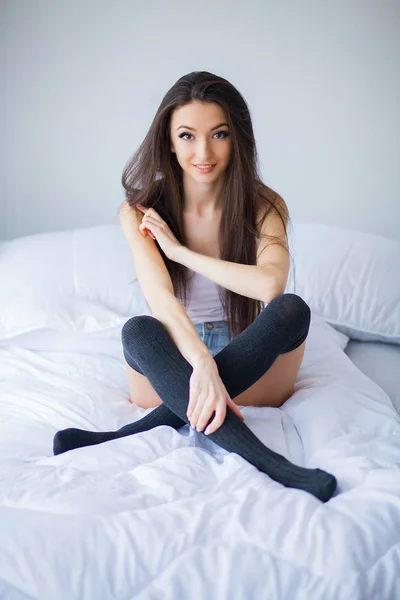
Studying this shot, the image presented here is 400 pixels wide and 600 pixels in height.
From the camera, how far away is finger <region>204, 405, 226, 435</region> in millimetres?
1230

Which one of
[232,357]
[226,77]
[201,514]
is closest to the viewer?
[201,514]

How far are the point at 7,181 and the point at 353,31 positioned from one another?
1.32m

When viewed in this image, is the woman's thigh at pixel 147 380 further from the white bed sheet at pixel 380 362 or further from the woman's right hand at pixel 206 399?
the white bed sheet at pixel 380 362

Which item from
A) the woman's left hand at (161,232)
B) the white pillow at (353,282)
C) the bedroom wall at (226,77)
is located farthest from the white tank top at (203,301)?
the bedroom wall at (226,77)

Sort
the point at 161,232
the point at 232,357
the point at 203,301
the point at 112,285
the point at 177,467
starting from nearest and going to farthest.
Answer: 1. the point at 177,467
2. the point at 232,357
3. the point at 161,232
4. the point at 203,301
5. the point at 112,285

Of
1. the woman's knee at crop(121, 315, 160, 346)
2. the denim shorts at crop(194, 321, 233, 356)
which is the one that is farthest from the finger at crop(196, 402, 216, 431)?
the denim shorts at crop(194, 321, 233, 356)

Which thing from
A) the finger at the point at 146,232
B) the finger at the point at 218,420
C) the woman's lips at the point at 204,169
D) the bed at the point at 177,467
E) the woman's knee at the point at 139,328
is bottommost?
the bed at the point at 177,467

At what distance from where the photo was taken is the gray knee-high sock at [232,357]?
48.8 inches

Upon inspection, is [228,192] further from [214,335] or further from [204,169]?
[214,335]

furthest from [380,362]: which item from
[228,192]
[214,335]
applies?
[228,192]

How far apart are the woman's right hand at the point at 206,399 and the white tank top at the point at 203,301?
44 centimetres

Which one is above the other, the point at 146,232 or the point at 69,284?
the point at 146,232

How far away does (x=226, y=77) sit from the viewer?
2367 millimetres

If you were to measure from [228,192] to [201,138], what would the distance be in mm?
175
